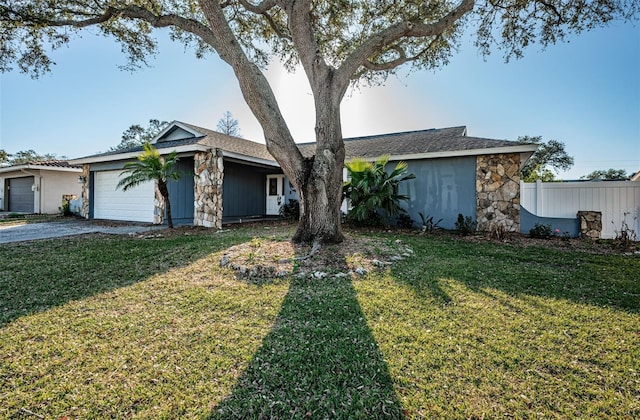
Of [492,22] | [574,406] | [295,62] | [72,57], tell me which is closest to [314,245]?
→ [574,406]

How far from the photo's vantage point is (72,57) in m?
8.86

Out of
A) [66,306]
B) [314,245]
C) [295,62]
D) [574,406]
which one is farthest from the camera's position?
[295,62]

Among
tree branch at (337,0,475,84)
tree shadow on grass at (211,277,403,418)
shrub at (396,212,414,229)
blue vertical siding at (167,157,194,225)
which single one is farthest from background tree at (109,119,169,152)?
tree shadow on grass at (211,277,403,418)

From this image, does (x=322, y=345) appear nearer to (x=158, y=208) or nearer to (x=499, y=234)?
(x=499, y=234)

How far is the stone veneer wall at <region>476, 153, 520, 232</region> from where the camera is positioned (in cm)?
825

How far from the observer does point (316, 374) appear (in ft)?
→ 6.66

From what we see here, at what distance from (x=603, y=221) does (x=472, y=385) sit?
9202 millimetres

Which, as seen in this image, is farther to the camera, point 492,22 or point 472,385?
point 492,22

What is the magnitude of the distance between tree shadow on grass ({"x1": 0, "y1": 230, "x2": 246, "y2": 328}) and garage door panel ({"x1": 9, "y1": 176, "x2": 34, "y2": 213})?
1476cm

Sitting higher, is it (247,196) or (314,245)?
(247,196)

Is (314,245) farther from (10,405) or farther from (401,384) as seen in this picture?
(10,405)

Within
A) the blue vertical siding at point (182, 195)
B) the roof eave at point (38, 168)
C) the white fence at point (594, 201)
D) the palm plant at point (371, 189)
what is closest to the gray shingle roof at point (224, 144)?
the blue vertical siding at point (182, 195)

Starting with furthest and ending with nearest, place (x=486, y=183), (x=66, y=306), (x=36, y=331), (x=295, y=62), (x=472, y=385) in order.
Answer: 1. (x=295, y=62)
2. (x=486, y=183)
3. (x=66, y=306)
4. (x=36, y=331)
5. (x=472, y=385)

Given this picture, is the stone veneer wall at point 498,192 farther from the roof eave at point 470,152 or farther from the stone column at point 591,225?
the stone column at point 591,225
